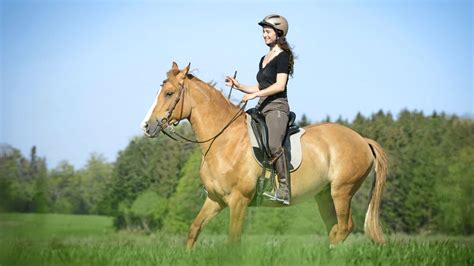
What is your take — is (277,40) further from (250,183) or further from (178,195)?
(178,195)

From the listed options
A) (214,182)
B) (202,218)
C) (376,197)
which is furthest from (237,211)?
(376,197)

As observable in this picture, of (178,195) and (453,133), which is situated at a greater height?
(453,133)

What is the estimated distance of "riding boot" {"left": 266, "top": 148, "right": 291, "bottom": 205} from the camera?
8953 mm

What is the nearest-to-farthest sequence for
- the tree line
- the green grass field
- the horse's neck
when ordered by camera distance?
the green grass field → the horse's neck → the tree line

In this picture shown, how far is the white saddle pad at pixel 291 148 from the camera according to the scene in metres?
9.05

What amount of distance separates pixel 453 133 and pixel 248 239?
2839 inches

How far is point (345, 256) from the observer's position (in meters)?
6.21

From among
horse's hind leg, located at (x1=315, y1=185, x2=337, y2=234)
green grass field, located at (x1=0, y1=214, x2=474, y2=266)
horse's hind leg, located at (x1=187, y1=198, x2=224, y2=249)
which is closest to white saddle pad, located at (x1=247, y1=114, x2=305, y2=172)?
horse's hind leg, located at (x1=187, y1=198, x2=224, y2=249)

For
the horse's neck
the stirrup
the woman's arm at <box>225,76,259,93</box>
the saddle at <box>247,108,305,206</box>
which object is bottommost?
the stirrup

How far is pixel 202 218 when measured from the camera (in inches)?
358

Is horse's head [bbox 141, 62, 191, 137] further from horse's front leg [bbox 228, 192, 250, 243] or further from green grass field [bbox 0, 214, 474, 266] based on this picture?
green grass field [bbox 0, 214, 474, 266]

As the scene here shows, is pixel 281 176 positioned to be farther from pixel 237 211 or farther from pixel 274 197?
pixel 237 211

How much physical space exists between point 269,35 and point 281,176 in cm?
191

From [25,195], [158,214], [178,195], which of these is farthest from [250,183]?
[158,214]
